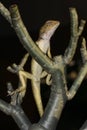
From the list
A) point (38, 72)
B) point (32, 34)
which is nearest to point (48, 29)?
point (38, 72)

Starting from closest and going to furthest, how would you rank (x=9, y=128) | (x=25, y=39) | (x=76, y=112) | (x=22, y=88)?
(x=25, y=39), (x=22, y=88), (x=9, y=128), (x=76, y=112)

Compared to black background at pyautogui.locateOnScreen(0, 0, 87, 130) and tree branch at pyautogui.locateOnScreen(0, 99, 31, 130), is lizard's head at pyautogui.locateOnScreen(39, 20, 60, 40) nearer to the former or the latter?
tree branch at pyautogui.locateOnScreen(0, 99, 31, 130)

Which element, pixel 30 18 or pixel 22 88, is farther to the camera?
pixel 30 18

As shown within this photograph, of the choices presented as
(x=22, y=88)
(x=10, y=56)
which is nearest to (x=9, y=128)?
(x=10, y=56)

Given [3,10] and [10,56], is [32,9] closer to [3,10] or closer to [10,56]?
[10,56]

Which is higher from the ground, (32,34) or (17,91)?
(17,91)

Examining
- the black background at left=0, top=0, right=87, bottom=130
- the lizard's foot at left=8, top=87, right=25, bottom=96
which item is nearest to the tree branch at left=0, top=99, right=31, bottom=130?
the lizard's foot at left=8, top=87, right=25, bottom=96

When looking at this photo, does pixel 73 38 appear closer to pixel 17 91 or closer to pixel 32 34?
pixel 17 91

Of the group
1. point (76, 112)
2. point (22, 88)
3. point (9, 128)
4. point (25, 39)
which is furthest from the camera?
point (76, 112)

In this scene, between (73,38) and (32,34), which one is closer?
(73,38)

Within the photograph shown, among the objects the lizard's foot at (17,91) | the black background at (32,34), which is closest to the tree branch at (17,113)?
the lizard's foot at (17,91)

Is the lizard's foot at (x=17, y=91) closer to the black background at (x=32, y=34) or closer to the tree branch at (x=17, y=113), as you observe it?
the tree branch at (x=17, y=113)
